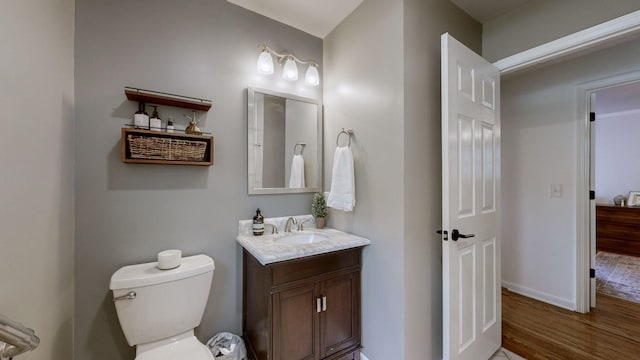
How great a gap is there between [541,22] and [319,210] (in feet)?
6.70

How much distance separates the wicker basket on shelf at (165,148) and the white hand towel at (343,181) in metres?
0.93

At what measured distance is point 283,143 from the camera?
201 cm

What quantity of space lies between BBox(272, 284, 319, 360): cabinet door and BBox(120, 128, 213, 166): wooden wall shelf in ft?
3.25

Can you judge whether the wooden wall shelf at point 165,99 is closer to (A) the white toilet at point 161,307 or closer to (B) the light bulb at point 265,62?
(B) the light bulb at point 265,62

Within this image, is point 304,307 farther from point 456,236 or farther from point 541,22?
point 541,22

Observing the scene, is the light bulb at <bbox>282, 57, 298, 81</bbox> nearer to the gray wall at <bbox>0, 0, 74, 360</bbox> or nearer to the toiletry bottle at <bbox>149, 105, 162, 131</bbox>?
the toiletry bottle at <bbox>149, 105, 162, 131</bbox>

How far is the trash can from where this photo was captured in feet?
5.17

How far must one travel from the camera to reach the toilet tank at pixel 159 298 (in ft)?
4.08

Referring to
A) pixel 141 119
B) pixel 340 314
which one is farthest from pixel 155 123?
pixel 340 314

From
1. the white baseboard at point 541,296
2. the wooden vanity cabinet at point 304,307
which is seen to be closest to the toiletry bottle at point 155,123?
the wooden vanity cabinet at point 304,307

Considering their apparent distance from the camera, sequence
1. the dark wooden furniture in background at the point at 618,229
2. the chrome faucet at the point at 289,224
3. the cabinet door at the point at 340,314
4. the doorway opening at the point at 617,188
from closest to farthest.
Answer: the cabinet door at the point at 340,314 < the chrome faucet at the point at 289,224 < the doorway opening at the point at 617,188 < the dark wooden furniture in background at the point at 618,229

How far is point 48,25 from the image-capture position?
3.63 feet

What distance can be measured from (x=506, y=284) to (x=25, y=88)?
4.17m

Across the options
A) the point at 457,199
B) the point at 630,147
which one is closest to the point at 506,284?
the point at 457,199
